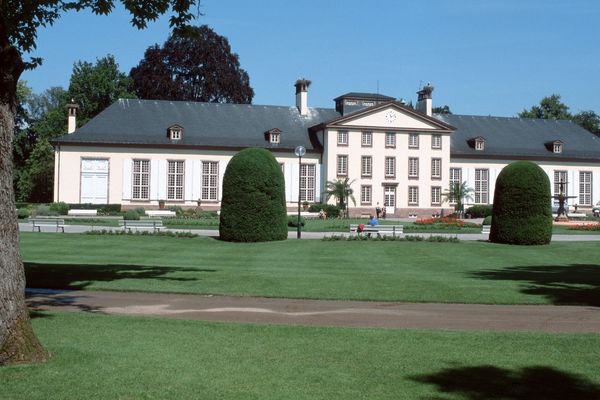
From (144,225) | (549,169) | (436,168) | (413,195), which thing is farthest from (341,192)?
(144,225)

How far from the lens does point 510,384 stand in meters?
7.64

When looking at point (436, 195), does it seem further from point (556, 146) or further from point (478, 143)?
point (556, 146)

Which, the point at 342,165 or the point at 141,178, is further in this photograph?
the point at 342,165

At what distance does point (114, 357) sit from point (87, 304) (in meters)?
5.11

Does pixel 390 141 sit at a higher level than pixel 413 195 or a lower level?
higher

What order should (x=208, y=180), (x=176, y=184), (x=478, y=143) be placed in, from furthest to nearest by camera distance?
(x=478, y=143) → (x=208, y=180) → (x=176, y=184)

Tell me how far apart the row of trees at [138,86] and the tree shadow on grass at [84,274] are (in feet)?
187

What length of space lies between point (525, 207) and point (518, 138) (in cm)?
4197

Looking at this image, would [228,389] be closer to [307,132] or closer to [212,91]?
[307,132]

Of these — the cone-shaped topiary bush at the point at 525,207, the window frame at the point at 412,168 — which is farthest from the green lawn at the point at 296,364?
the window frame at the point at 412,168

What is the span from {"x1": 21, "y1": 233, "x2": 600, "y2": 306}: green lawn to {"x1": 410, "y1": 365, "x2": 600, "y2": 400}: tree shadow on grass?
6.24 m

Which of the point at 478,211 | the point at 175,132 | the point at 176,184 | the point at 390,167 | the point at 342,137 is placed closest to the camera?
the point at 478,211

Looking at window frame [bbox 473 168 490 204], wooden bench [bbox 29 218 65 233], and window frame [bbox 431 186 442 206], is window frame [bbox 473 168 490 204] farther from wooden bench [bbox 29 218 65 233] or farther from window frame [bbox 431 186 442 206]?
wooden bench [bbox 29 218 65 233]

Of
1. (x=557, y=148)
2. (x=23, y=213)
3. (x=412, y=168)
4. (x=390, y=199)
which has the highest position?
(x=557, y=148)
